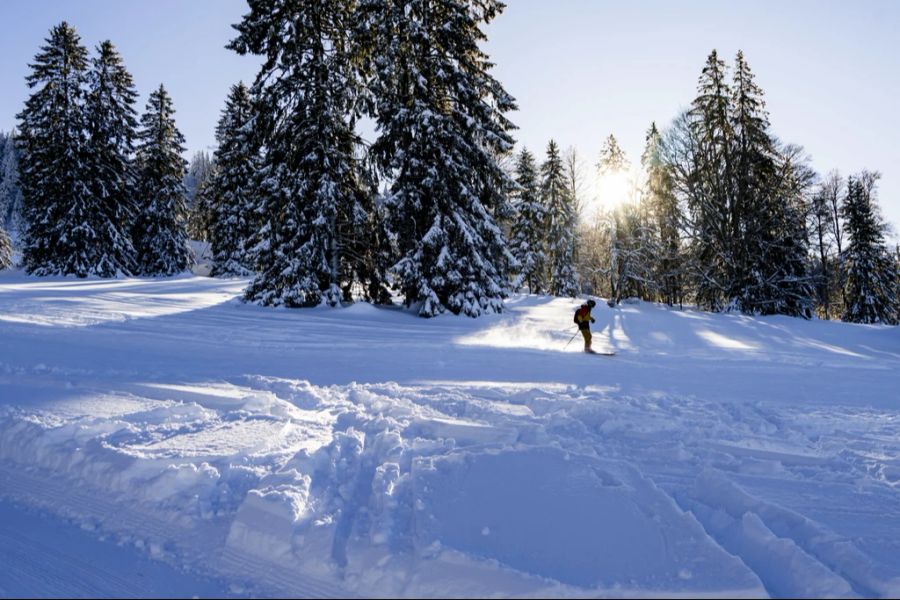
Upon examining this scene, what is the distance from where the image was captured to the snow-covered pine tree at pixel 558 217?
108ft

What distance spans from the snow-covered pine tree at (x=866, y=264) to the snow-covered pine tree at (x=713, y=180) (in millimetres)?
13422

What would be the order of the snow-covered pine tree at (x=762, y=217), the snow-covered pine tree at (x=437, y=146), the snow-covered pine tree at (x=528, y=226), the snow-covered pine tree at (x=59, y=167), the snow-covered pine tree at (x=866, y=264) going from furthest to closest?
1. the snow-covered pine tree at (x=528, y=226)
2. the snow-covered pine tree at (x=866, y=264)
3. the snow-covered pine tree at (x=59, y=167)
4. the snow-covered pine tree at (x=762, y=217)
5. the snow-covered pine tree at (x=437, y=146)

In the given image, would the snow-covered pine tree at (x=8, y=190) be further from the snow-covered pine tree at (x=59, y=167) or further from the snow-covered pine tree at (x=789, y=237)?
the snow-covered pine tree at (x=789, y=237)

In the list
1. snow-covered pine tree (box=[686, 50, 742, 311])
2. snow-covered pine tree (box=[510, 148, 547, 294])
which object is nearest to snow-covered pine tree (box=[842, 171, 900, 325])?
snow-covered pine tree (box=[686, 50, 742, 311])

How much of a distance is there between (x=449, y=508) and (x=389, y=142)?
13599mm

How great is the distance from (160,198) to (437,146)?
77.9 feet

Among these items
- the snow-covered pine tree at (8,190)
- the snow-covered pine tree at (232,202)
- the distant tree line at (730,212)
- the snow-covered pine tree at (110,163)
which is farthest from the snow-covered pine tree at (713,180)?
the snow-covered pine tree at (8,190)

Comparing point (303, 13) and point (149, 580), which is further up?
point (303, 13)

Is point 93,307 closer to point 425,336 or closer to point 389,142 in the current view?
point 425,336

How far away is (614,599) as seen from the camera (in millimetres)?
2223

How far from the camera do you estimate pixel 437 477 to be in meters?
3.50

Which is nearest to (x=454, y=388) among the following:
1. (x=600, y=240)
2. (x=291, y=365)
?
(x=291, y=365)

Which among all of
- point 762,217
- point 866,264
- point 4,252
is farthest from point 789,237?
point 4,252

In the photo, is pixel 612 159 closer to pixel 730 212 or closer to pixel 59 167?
pixel 730 212
